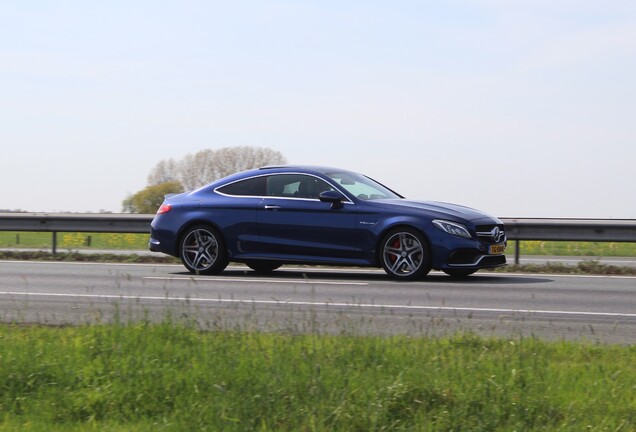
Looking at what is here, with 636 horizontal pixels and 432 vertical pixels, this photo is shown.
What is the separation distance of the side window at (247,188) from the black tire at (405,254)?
85.1 inches

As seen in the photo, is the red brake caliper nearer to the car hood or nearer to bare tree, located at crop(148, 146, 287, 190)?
the car hood

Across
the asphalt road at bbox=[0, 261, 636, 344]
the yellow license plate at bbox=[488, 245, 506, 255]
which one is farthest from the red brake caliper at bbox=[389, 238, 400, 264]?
the yellow license plate at bbox=[488, 245, 506, 255]

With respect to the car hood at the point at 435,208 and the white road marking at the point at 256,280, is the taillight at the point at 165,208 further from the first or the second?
the car hood at the point at 435,208

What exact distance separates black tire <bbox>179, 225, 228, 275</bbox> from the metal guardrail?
4.55m

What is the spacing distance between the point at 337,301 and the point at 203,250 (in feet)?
13.6

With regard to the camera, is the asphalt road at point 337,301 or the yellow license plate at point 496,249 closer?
the asphalt road at point 337,301

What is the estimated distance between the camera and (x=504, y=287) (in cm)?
1300

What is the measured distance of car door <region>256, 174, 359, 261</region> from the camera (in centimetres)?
1412

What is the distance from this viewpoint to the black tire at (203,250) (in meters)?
14.8

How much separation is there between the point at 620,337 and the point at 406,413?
366 centimetres

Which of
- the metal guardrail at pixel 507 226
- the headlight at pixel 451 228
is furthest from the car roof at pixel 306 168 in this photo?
the metal guardrail at pixel 507 226

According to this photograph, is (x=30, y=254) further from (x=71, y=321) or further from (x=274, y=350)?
(x=274, y=350)

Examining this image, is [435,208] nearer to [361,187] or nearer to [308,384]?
[361,187]

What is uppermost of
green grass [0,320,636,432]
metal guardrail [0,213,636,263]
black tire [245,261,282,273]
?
metal guardrail [0,213,636,263]
